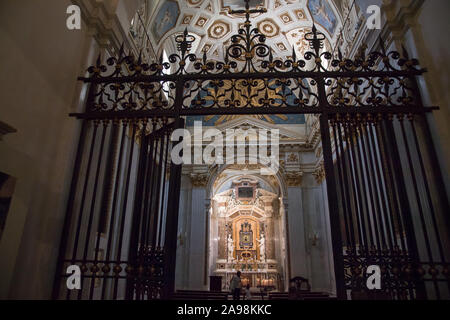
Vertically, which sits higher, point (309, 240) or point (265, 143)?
point (265, 143)

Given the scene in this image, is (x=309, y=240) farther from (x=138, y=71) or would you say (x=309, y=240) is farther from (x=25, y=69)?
(x=25, y=69)

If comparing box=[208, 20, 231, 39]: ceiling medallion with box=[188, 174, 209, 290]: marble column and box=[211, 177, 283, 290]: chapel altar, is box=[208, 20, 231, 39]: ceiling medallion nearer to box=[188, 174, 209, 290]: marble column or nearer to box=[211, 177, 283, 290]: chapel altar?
box=[188, 174, 209, 290]: marble column

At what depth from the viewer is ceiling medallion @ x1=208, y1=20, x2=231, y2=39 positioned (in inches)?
471

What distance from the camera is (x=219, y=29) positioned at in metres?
12.2

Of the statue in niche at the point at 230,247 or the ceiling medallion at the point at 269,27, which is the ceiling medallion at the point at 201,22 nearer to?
the ceiling medallion at the point at 269,27

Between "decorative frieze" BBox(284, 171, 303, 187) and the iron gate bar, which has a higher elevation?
"decorative frieze" BBox(284, 171, 303, 187)

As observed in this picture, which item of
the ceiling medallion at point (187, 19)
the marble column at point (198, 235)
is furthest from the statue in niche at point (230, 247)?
the ceiling medallion at point (187, 19)

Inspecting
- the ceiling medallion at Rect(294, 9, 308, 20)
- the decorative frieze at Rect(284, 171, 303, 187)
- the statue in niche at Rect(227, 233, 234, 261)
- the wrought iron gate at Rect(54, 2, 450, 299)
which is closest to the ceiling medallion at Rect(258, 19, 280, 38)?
the ceiling medallion at Rect(294, 9, 308, 20)

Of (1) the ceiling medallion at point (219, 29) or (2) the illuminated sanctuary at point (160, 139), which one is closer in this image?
(2) the illuminated sanctuary at point (160, 139)

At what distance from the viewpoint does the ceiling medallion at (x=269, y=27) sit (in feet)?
39.4

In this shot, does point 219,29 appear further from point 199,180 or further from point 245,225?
point 245,225
